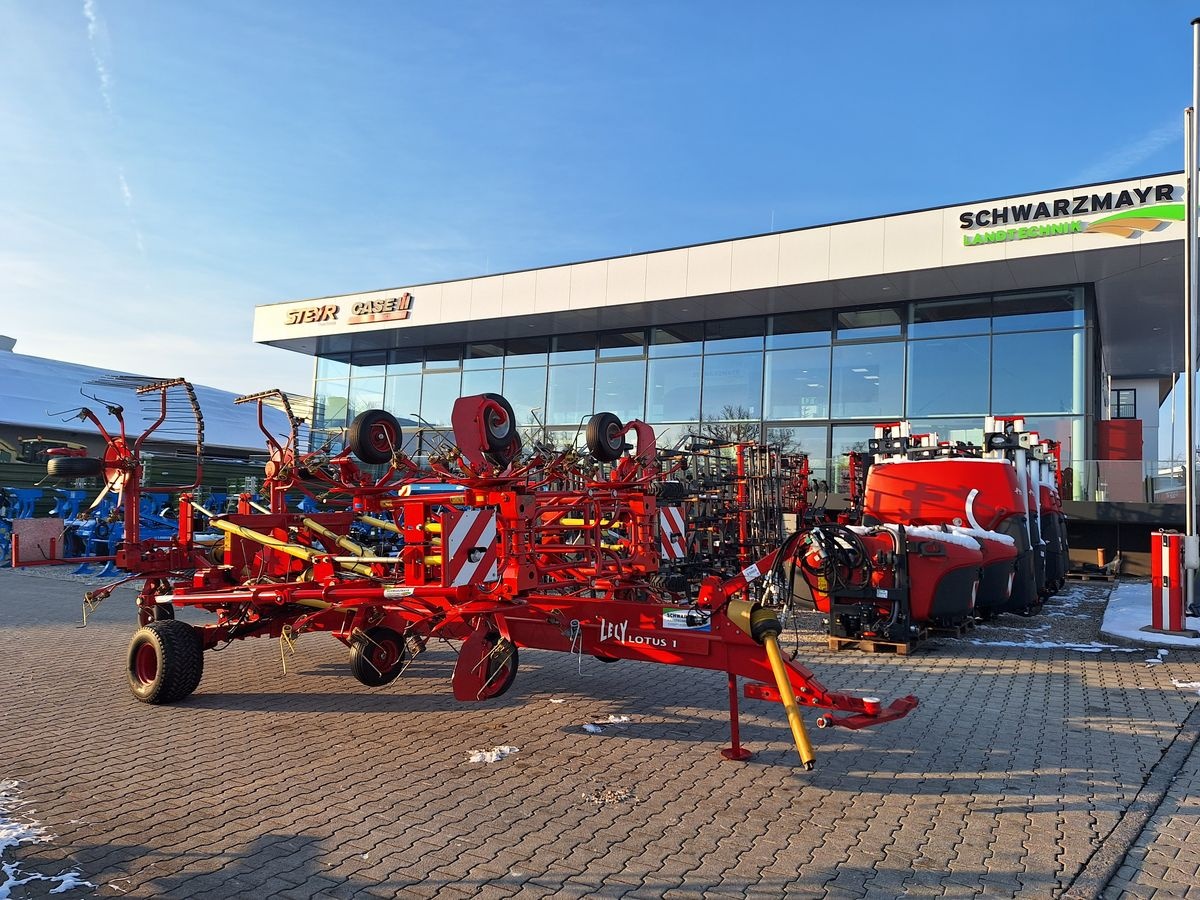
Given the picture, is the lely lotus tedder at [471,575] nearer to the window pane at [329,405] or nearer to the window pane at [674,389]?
the window pane at [674,389]

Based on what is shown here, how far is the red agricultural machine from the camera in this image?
8422mm

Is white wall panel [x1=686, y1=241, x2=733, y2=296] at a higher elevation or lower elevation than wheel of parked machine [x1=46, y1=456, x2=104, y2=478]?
higher

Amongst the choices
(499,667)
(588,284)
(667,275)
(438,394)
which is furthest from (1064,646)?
(438,394)

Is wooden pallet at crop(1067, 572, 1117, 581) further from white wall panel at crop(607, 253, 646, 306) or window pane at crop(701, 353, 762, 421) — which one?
white wall panel at crop(607, 253, 646, 306)

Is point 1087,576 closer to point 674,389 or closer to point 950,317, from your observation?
point 950,317

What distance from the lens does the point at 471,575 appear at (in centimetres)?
510

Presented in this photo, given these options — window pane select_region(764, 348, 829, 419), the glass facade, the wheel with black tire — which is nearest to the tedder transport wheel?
the wheel with black tire

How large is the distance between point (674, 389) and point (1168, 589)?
14126 mm

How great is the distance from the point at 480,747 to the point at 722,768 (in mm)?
1545

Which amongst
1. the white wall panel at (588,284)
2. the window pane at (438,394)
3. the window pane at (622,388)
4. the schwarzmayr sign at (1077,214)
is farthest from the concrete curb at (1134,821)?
the window pane at (438,394)

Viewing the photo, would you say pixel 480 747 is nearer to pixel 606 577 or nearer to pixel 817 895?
pixel 606 577

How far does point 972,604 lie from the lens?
8766mm

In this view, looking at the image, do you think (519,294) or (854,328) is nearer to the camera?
(854,328)

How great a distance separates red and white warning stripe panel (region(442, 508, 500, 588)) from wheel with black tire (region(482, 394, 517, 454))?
42 cm
